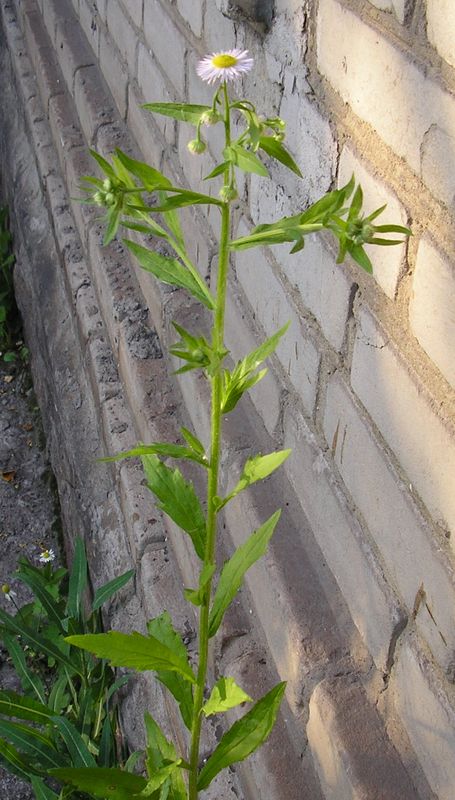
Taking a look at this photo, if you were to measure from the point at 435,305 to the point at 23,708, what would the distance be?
137 cm

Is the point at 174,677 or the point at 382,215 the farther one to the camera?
the point at 174,677

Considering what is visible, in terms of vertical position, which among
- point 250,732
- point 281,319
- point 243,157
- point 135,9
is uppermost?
point 135,9

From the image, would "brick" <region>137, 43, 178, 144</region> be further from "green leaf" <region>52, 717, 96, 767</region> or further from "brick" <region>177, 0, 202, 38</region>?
"green leaf" <region>52, 717, 96, 767</region>

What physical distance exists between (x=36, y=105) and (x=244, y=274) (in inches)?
87.3

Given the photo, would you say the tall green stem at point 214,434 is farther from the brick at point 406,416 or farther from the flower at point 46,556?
the flower at point 46,556

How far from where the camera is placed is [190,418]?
7.20 feet

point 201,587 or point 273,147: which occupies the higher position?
point 273,147

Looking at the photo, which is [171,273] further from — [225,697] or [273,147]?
[225,697]

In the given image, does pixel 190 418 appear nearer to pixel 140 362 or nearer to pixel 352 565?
pixel 140 362

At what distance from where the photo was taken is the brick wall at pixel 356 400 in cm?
117

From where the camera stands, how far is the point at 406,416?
50.1 inches

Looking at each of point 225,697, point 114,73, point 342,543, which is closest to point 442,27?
point 342,543

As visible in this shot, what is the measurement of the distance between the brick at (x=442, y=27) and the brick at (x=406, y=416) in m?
0.39

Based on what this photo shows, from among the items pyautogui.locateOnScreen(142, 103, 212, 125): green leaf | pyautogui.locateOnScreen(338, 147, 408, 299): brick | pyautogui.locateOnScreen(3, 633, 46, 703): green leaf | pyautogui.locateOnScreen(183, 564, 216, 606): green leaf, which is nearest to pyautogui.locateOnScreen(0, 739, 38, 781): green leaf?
pyautogui.locateOnScreen(3, 633, 46, 703): green leaf
